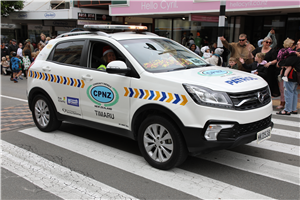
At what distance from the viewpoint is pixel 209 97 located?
12.5 feet

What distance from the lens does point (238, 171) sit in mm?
4293

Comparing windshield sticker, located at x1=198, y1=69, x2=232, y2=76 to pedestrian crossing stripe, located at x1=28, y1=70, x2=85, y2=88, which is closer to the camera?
windshield sticker, located at x1=198, y1=69, x2=232, y2=76

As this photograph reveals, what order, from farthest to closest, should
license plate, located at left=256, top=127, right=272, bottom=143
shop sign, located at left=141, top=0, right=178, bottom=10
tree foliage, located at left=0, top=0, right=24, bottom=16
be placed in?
tree foliage, located at left=0, top=0, right=24, bottom=16 < shop sign, located at left=141, top=0, right=178, bottom=10 < license plate, located at left=256, top=127, right=272, bottom=143

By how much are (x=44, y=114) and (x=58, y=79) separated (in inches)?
39.2

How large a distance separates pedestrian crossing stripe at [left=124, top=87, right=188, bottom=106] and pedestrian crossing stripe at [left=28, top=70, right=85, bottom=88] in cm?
113

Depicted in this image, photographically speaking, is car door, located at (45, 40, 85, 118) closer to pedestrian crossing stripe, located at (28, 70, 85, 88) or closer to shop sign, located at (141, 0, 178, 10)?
pedestrian crossing stripe, located at (28, 70, 85, 88)

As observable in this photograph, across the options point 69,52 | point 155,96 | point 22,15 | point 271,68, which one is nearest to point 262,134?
point 155,96

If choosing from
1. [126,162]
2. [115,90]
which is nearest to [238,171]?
[126,162]

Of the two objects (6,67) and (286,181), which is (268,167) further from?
(6,67)

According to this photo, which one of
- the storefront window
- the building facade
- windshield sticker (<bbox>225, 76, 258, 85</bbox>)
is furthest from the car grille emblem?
the storefront window

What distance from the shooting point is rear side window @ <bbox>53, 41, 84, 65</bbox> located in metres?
5.41

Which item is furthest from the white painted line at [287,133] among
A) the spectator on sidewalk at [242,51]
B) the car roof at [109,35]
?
the car roof at [109,35]

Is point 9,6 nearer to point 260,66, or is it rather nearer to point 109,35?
point 260,66

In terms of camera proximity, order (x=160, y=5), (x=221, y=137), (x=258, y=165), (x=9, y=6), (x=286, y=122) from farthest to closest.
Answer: (x=9, y=6) < (x=160, y=5) < (x=286, y=122) < (x=258, y=165) < (x=221, y=137)
